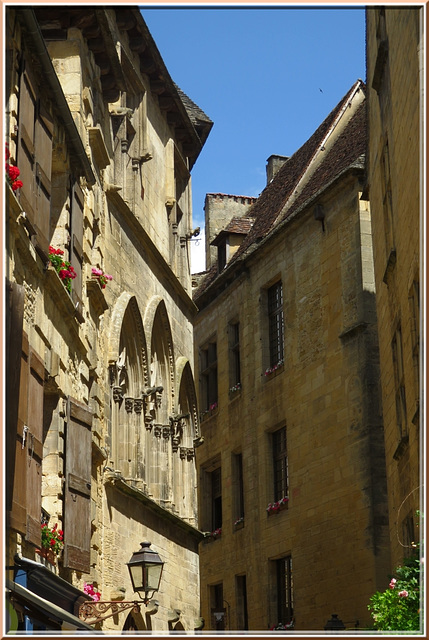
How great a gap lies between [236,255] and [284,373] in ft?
14.8

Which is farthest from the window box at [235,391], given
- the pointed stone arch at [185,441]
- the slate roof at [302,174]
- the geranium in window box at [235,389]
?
the pointed stone arch at [185,441]

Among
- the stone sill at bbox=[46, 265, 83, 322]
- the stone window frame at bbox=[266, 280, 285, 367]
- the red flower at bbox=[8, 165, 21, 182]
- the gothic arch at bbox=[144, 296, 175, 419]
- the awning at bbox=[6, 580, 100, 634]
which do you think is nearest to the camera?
the awning at bbox=[6, 580, 100, 634]

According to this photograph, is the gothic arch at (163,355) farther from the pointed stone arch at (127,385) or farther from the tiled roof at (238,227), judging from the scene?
the tiled roof at (238,227)

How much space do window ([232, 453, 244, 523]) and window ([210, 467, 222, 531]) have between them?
101 cm

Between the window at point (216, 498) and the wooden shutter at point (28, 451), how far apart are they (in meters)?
16.0

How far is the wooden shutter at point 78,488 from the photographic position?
1323 cm

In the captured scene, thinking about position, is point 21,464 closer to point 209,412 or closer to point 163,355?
point 163,355

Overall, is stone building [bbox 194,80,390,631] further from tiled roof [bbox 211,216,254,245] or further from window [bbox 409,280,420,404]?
window [bbox 409,280,420,404]

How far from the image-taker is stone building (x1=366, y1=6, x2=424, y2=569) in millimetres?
13148

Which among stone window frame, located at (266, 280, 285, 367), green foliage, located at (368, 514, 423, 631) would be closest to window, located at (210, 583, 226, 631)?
stone window frame, located at (266, 280, 285, 367)

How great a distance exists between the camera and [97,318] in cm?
1636

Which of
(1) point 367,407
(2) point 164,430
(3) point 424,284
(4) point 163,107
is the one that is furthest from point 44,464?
(4) point 163,107

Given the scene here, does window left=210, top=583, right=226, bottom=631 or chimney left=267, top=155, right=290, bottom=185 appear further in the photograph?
chimney left=267, top=155, right=290, bottom=185

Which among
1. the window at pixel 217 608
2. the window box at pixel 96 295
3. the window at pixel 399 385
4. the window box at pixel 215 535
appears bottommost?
the window at pixel 217 608
